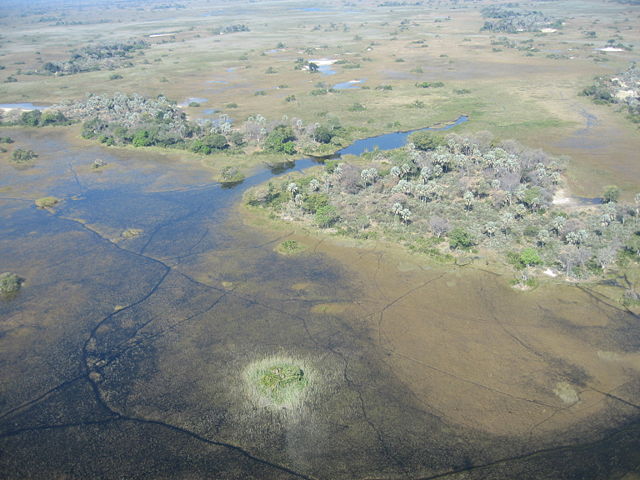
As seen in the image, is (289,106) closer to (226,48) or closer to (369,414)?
(369,414)

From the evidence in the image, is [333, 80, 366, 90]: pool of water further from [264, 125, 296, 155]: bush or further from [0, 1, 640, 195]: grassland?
[264, 125, 296, 155]: bush

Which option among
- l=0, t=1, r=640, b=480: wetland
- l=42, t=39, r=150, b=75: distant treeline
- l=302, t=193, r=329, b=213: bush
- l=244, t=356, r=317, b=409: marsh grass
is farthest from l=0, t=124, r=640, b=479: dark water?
l=42, t=39, r=150, b=75: distant treeline

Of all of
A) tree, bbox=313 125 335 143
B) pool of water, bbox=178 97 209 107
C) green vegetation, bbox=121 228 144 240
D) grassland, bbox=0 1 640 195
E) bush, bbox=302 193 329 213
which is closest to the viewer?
green vegetation, bbox=121 228 144 240

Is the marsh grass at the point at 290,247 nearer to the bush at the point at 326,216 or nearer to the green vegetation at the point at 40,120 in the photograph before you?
the bush at the point at 326,216

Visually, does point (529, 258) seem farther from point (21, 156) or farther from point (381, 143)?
point (21, 156)

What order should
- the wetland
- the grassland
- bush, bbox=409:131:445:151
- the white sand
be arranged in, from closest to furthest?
1. the wetland
2. bush, bbox=409:131:445:151
3. the grassland
4. the white sand

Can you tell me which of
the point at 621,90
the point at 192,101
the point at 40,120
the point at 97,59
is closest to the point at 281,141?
the point at 192,101
